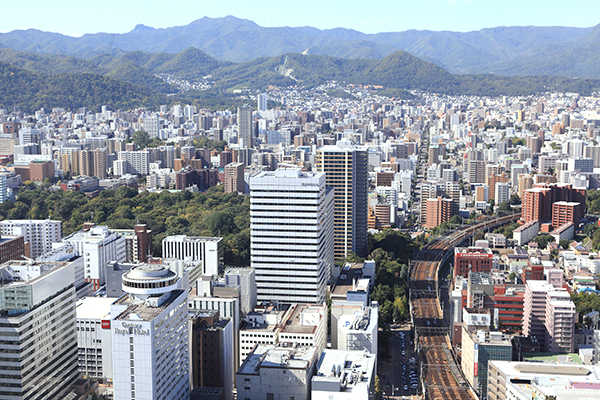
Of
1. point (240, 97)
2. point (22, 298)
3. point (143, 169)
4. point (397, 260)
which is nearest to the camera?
point (22, 298)

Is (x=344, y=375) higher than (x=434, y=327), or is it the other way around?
(x=344, y=375)

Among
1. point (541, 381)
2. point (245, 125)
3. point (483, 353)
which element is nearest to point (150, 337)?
point (541, 381)

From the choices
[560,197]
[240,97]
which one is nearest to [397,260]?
[560,197]

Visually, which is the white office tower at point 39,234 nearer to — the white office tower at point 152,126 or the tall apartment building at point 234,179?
the tall apartment building at point 234,179

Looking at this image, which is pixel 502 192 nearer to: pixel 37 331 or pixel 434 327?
pixel 434 327

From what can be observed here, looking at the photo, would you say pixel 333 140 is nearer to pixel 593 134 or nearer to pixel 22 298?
pixel 593 134
